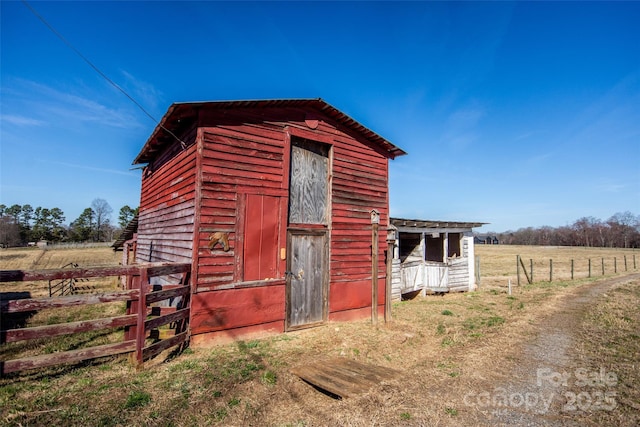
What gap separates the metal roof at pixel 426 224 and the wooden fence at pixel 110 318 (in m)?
9.03

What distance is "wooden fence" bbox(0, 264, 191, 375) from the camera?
15.2 feet

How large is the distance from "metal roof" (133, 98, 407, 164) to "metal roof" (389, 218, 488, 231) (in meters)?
3.39

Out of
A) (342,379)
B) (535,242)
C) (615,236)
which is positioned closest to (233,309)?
(342,379)

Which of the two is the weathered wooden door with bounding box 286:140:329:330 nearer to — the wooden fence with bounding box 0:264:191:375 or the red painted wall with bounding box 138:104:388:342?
the red painted wall with bounding box 138:104:388:342

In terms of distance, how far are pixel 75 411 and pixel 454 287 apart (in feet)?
50.2

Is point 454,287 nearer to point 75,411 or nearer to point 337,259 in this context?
point 337,259

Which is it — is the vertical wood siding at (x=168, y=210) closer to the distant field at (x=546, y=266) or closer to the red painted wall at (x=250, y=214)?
the red painted wall at (x=250, y=214)

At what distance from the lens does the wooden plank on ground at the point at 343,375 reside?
4.79 metres

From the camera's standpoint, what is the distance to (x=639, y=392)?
182 inches

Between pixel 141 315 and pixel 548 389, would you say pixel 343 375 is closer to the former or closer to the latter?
pixel 548 389

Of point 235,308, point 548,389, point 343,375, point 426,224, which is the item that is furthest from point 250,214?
point 426,224

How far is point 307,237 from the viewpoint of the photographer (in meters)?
8.71

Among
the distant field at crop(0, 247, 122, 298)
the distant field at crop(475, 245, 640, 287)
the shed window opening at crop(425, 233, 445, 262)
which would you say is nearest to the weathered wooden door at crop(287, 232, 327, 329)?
the shed window opening at crop(425, 233, 445, 262)

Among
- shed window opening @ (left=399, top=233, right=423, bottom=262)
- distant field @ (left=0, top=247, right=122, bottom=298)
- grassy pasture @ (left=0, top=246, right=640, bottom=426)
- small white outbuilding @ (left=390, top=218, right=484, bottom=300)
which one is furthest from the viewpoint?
distant field @ (left=0, top=247, right=122, bottom=298)
